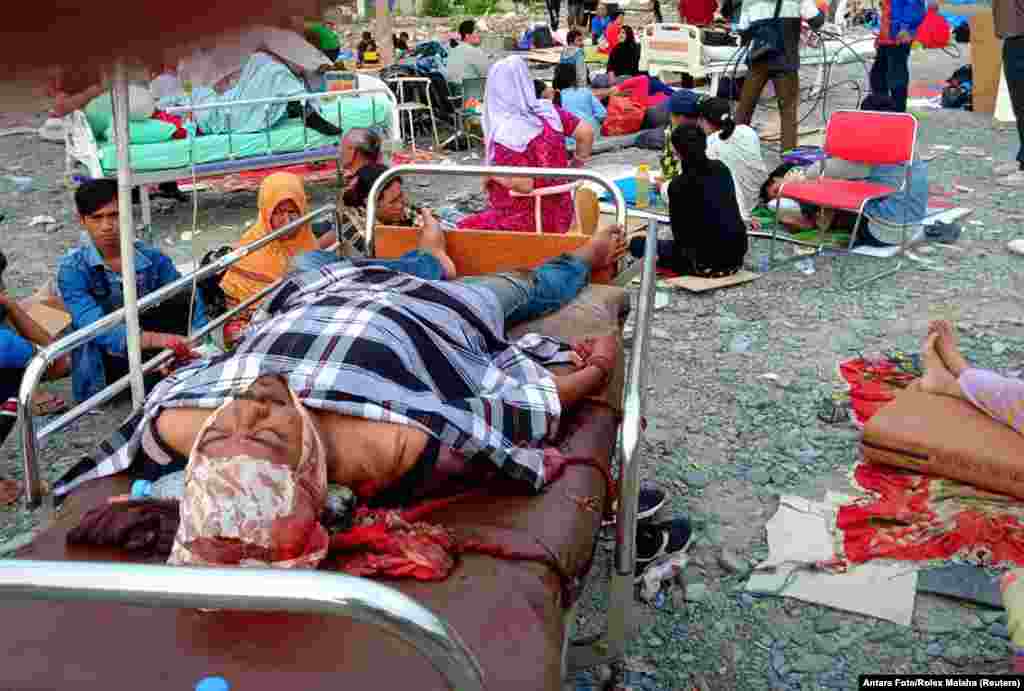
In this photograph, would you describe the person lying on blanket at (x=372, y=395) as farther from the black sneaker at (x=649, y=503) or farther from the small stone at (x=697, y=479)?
the small stone at (x=697, y=479)

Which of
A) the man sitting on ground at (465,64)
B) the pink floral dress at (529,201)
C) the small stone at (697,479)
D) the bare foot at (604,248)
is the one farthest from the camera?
the man sitting on ground at (465,64)

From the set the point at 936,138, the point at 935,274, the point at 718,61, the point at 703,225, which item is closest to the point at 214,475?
the point at 703,225

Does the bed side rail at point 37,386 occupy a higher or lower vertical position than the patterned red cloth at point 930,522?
higher

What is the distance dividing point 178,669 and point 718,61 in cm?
990

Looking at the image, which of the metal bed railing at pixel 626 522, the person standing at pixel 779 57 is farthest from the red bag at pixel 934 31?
the metal bed railing at pixel 626 522

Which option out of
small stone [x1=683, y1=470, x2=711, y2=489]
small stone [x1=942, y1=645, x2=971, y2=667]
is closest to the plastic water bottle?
small stone [x1=683, y1=470, x2=711, y2=489]

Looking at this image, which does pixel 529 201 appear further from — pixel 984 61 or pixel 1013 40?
pixel 984 61

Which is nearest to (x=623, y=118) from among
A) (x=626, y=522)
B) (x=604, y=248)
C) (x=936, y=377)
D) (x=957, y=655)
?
(x=604, y=248)

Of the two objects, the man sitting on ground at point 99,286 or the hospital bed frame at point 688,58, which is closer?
the man sitting on ground at point 99,286

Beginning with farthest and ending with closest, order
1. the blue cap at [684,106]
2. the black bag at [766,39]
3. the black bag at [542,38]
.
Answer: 1. the black bag at [542,38]
2. the black bag at [766,39]
3. the blue cap at [684,106]

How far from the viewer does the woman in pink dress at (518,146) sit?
16.7ft

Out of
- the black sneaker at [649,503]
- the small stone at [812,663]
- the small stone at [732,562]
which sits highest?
the black sneaker at [649,503]

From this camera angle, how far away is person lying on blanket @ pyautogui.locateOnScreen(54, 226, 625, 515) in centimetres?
215

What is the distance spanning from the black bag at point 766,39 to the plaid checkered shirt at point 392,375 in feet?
17.5
